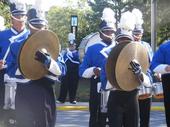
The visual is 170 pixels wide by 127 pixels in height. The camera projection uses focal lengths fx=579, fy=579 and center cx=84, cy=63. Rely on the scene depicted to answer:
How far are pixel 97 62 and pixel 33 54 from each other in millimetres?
2132

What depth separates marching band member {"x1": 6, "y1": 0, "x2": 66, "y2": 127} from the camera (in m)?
7.21

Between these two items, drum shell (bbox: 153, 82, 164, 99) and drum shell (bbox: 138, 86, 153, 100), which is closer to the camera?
drum shell (bbox: 153, 82, 164, 99)

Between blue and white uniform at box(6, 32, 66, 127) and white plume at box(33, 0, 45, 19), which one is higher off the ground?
white plume at box(33, 0, 45, 19)

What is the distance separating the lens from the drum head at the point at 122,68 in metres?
7.46

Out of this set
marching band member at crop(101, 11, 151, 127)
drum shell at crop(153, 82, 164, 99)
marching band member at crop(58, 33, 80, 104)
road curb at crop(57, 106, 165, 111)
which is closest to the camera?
marching band member at crop(101, 11, 151, 127)

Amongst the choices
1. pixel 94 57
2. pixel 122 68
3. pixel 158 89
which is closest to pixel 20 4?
pixel 94 57

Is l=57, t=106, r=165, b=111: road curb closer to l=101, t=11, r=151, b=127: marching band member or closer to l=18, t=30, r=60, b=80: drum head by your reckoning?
l=101, t=11, r=151, b=127: marching band member

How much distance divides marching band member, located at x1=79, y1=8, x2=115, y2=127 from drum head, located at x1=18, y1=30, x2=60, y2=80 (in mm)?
1791

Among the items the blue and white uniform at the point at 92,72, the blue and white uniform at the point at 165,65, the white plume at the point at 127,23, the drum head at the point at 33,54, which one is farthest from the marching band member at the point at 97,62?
the drum head at the point at 33,54

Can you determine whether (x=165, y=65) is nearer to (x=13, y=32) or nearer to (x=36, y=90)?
(x=36, y=90)

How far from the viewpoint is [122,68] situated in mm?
7500

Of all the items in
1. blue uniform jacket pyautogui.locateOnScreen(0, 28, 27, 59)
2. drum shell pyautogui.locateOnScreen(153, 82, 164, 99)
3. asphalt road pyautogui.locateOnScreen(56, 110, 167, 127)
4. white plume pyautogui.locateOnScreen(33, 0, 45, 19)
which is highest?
white plume pyautogui.locateOnScreen(33, 0, 45, 19)

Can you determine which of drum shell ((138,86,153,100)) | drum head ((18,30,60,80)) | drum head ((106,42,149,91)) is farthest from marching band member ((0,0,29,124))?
drum shell ((138,86,153,100))

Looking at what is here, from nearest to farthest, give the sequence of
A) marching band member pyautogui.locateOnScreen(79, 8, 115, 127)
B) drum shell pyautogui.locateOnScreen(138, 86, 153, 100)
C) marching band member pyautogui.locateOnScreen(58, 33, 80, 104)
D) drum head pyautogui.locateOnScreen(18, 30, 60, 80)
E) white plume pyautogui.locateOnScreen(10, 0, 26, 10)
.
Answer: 1. drum head pyautogui.locateOnScreen(18, 30, 60, 80)
2. white plume pyautogui.locateOnScreen(10, 0, 26, 10)
3. drum shell pyautogui.locateOnScreen(138, 86, 153, 100)
4. marching band member pyautogui.locateOnScreen(79, 8, 115, 127)
5. marching band member pyautogui.locateOnScreen(58, 33, 80, 104)
